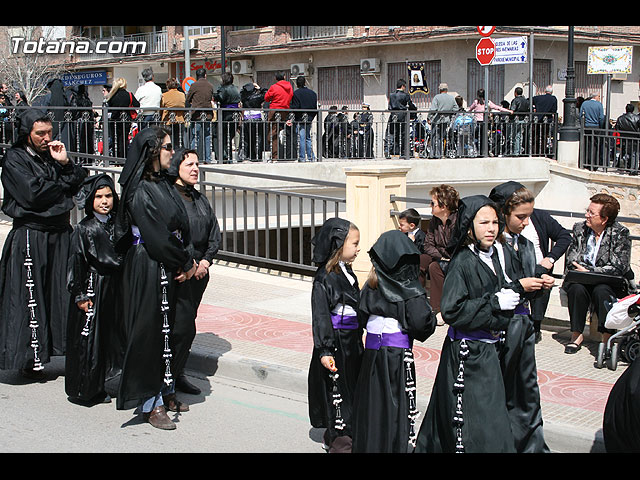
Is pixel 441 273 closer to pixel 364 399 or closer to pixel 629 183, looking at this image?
pixel 364 399

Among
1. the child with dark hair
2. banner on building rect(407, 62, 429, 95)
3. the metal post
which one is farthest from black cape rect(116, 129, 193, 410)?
banner on building rect(407, 62, 429, 95)

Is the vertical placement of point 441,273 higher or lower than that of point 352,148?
lower

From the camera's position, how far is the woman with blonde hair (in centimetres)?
1540

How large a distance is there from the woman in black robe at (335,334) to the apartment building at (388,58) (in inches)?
763

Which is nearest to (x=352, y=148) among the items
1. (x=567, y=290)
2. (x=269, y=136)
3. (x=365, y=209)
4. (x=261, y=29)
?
(x=269, y=136)

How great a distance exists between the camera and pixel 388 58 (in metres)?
31.0

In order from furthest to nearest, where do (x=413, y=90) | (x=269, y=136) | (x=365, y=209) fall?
(x=413, y=90)
(x=269, y=136)
(x=365, y=209)

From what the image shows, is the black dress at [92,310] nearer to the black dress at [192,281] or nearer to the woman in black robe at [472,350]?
the black dress at [192,281]

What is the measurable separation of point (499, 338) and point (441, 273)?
14.1 feet

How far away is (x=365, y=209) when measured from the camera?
11.0 metres

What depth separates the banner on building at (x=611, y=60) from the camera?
19.4 meters

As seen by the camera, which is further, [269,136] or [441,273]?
[269,136]

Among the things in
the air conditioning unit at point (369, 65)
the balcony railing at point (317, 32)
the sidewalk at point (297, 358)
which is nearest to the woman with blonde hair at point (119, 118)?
the sidewalk at point (297, 358)

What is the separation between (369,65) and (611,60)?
493 inches
